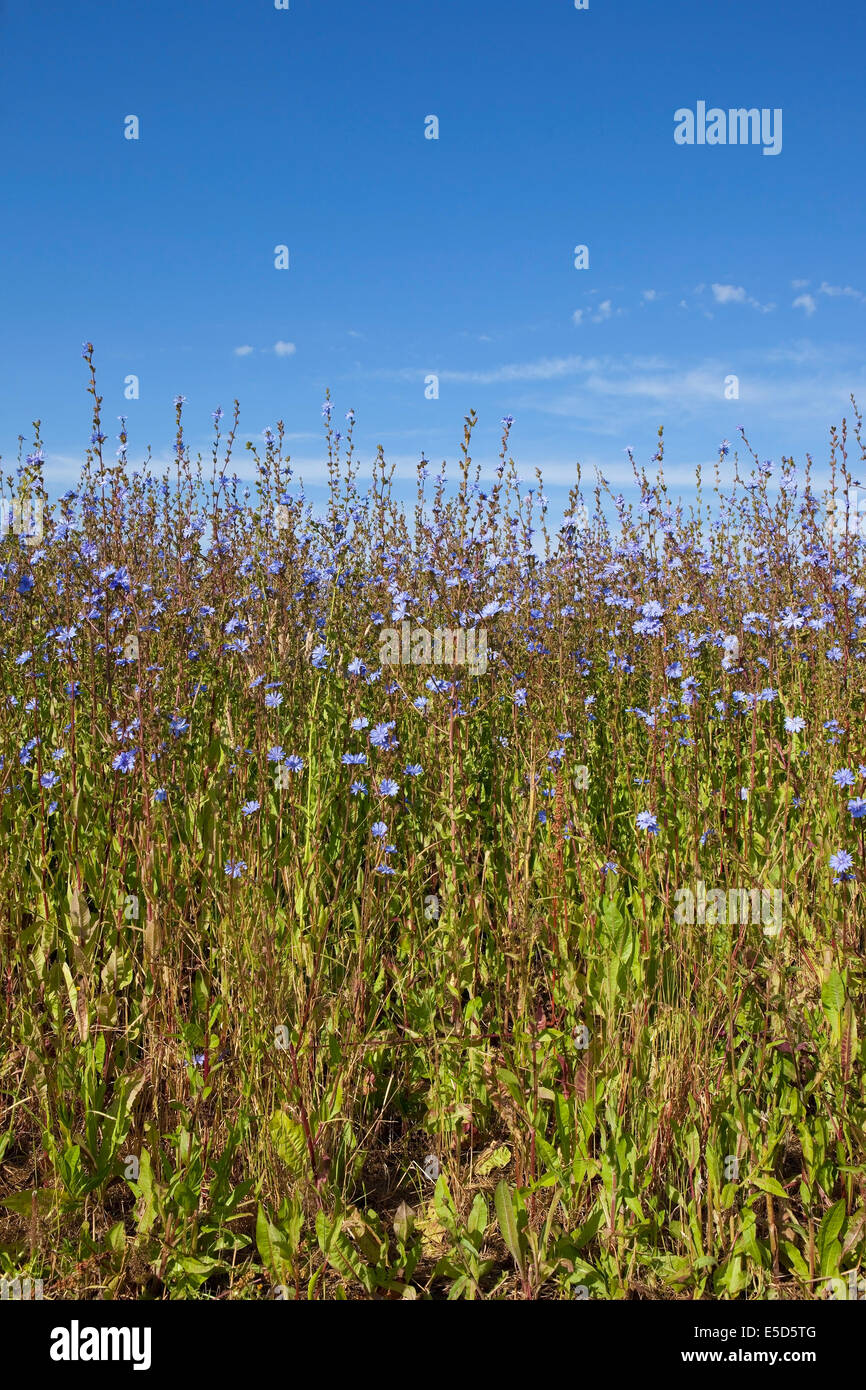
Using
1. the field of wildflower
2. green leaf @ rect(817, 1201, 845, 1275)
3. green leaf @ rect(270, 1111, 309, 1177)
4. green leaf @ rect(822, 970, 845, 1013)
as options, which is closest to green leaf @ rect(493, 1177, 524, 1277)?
the field of wildflower

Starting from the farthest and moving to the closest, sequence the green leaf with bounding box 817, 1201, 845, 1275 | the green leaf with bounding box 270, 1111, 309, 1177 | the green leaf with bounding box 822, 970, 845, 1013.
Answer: the green leaf with bounding box 822, 970, 845, 1013 → the green leaf with bounding box 270, 1111, 309, 1177 → the green leaf with bounding box 817, 1201, 845, 1275

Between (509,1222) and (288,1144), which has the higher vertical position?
(288,1144)

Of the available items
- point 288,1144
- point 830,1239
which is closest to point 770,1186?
point 830,1239

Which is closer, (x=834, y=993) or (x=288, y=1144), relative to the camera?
(x=288, y=1144)

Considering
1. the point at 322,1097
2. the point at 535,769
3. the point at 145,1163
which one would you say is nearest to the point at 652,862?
the point at 535,769

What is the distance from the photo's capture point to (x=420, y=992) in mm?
2596

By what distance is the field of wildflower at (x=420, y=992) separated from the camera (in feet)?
6.12

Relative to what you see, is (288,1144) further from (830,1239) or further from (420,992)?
(830,1239)

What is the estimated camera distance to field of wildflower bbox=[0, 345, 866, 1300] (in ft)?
6.12

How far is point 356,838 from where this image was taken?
3.41 m

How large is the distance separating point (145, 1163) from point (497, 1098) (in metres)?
0.82

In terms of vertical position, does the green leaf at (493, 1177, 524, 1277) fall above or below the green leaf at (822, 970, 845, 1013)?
below

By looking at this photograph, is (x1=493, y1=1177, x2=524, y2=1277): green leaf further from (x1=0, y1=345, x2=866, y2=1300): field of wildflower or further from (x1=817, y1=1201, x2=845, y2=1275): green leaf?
(x1=817, y1=1201, x2=845, y2=1275): green leaf
